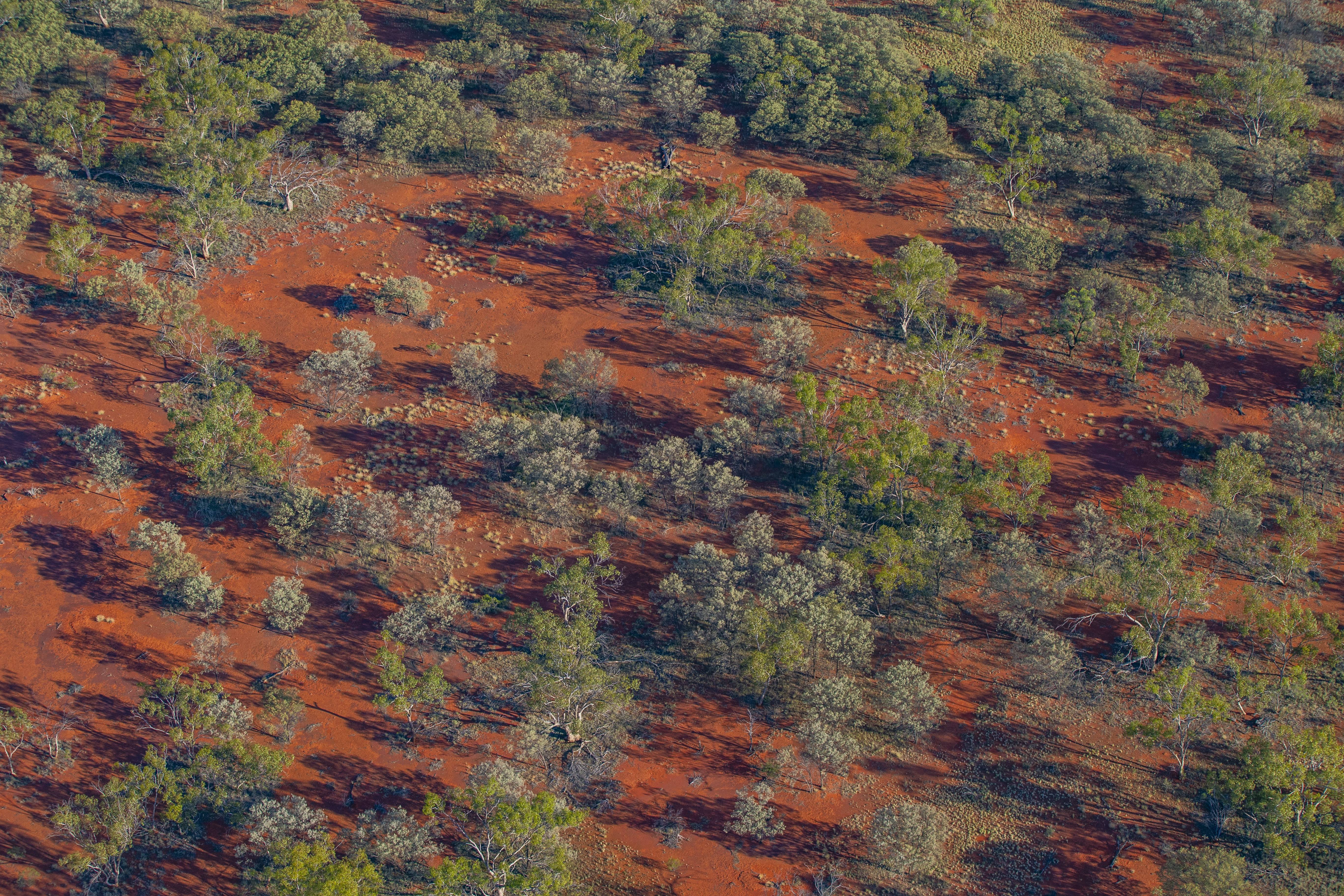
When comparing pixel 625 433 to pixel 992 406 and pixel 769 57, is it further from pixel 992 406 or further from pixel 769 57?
pixel 769 57

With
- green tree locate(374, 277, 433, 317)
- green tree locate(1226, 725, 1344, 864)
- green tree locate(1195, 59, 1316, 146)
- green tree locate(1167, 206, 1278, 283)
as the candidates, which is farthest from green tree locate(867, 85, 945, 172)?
green tree locate(1226, 725, 1344, 864)

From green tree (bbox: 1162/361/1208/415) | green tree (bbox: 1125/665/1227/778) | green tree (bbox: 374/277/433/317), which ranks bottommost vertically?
green tree (bbox: 1125/665/1227/778)

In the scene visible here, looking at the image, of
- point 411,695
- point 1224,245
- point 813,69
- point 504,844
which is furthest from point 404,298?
point 1224,245

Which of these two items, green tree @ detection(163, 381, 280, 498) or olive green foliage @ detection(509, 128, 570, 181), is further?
olive green foliage @ detection(509, 128, 570, 181)

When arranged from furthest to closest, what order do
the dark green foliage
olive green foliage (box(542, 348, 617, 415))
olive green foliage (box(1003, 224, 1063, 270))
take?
olive green foliage (box(1003, 224, 1063, 270)), olive green foliage (box(542, 348, 617, 415)), the dark green foliage

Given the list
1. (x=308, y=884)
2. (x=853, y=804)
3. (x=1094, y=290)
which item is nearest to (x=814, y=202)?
(x=1094, y=290)

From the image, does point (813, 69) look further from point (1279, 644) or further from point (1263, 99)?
point (1279, 644)

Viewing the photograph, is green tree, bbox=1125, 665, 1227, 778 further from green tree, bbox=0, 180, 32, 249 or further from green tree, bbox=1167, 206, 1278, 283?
green tree, bbox=0, 180, 32, 249
